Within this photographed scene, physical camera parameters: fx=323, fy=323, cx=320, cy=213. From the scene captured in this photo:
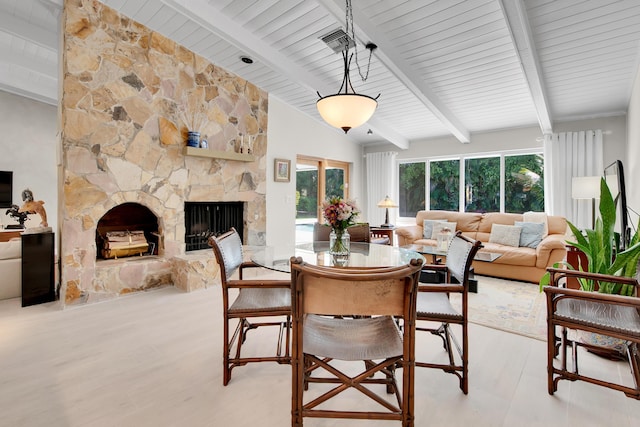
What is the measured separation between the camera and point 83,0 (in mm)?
3230

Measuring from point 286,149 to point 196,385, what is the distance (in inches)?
160

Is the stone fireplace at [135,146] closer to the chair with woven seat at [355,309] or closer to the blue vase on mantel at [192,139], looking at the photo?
the blue vase on mantel at [192,139]

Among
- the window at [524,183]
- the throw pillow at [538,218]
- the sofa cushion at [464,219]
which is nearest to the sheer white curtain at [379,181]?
the sofa cushion at [464,219]

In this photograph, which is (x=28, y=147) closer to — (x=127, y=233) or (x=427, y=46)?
(x=127, y=233)

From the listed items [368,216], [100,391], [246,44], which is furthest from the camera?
[368,216]

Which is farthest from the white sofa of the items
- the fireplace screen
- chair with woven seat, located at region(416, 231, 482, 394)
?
chair with woven seat, located at region(416, 231, 482, 394)

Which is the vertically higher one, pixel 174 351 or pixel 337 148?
pixel 337 148

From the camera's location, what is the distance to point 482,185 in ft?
19.2

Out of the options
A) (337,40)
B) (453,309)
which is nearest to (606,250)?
(453,309)

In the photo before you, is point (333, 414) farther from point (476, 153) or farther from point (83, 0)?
point (476, 153)

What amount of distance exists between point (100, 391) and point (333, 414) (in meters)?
1.43

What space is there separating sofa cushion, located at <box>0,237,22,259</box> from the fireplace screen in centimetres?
164

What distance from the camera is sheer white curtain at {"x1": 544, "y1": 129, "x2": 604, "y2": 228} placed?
461cm

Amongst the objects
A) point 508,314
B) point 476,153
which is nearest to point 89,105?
point 508,314
